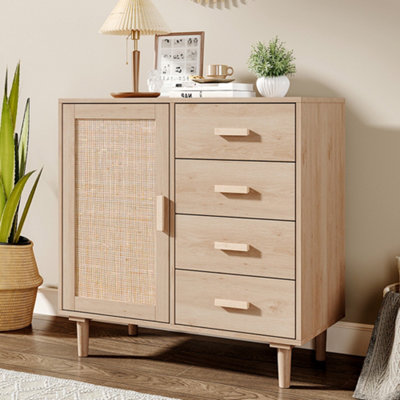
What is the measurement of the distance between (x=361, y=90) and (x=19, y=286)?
1613mm

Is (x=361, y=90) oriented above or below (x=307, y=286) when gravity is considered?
above

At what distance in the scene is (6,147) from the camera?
3.16 metres

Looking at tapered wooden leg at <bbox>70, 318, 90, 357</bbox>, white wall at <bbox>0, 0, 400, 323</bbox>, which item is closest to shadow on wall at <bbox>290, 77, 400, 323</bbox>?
white wall at <bbox>0, 0, 400, 323</bbox>

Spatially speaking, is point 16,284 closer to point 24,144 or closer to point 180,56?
point 24,144

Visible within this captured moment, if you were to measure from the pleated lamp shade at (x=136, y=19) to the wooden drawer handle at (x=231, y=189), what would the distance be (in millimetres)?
758

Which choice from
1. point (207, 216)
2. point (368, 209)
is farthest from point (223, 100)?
point (368, 209)

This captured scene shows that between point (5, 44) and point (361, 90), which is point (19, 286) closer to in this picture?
point (5, 44)

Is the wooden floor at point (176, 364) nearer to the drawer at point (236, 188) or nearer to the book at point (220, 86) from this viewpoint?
the drawer at point (236, 188)

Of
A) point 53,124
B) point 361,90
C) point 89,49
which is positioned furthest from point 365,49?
point 53,124

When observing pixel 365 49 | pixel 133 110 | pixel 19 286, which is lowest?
pixel 19 286

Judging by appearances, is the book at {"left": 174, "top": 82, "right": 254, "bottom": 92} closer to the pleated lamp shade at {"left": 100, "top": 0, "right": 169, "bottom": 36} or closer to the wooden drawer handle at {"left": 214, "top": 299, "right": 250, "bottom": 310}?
the pleated lamp shade at {"left": 100, "top": 0, "right": 169, "bottom": 36}

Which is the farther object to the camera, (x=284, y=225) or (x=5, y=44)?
(x=5, y=44)

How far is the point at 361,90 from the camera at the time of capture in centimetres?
279

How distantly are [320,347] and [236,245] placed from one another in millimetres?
584
